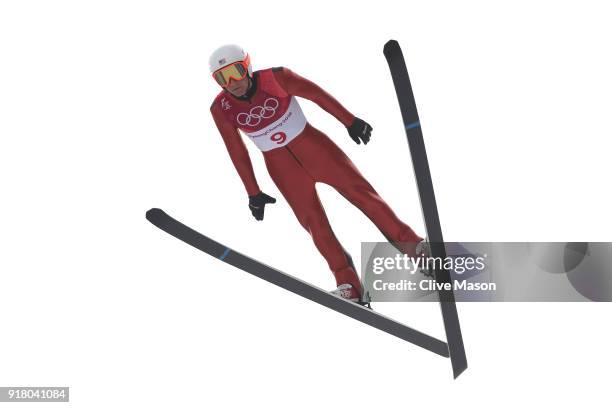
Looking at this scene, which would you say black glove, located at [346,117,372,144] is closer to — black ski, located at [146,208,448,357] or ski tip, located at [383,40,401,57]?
ski tip, located at [383,40,401,57]

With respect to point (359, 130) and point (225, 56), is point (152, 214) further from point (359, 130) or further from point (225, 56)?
point (359, 130)

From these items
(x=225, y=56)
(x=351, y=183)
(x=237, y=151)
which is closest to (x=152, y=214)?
(x=237, y=151)

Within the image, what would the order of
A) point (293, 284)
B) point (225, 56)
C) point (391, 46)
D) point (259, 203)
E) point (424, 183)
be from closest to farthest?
point (391, 46)
point (424, 183)
point (225, 56)
point (293, 284)
point (259, 203)

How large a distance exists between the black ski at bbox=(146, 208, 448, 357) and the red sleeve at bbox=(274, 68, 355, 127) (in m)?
0.70

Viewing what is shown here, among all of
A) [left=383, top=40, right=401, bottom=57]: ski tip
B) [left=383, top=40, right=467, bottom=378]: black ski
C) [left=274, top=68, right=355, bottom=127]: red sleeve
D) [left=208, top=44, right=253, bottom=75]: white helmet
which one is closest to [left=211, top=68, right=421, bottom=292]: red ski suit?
[left=274, top=68, right=355, bottom=127]: red sleeve

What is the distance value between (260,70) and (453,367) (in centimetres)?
147

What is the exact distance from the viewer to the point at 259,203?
322cm

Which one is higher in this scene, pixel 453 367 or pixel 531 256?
pixel 531 256

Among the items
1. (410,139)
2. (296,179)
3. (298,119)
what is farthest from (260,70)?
(410,139)

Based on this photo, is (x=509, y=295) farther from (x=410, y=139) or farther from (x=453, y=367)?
(x=410, y=139)

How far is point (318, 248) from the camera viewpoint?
10.7 feet

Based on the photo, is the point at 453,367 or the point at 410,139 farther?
the point at 453,367

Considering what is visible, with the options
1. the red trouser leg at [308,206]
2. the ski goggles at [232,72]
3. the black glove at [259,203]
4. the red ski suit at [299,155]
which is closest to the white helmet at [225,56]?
the ski goggles at [232,72]

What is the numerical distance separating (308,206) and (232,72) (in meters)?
0.66
